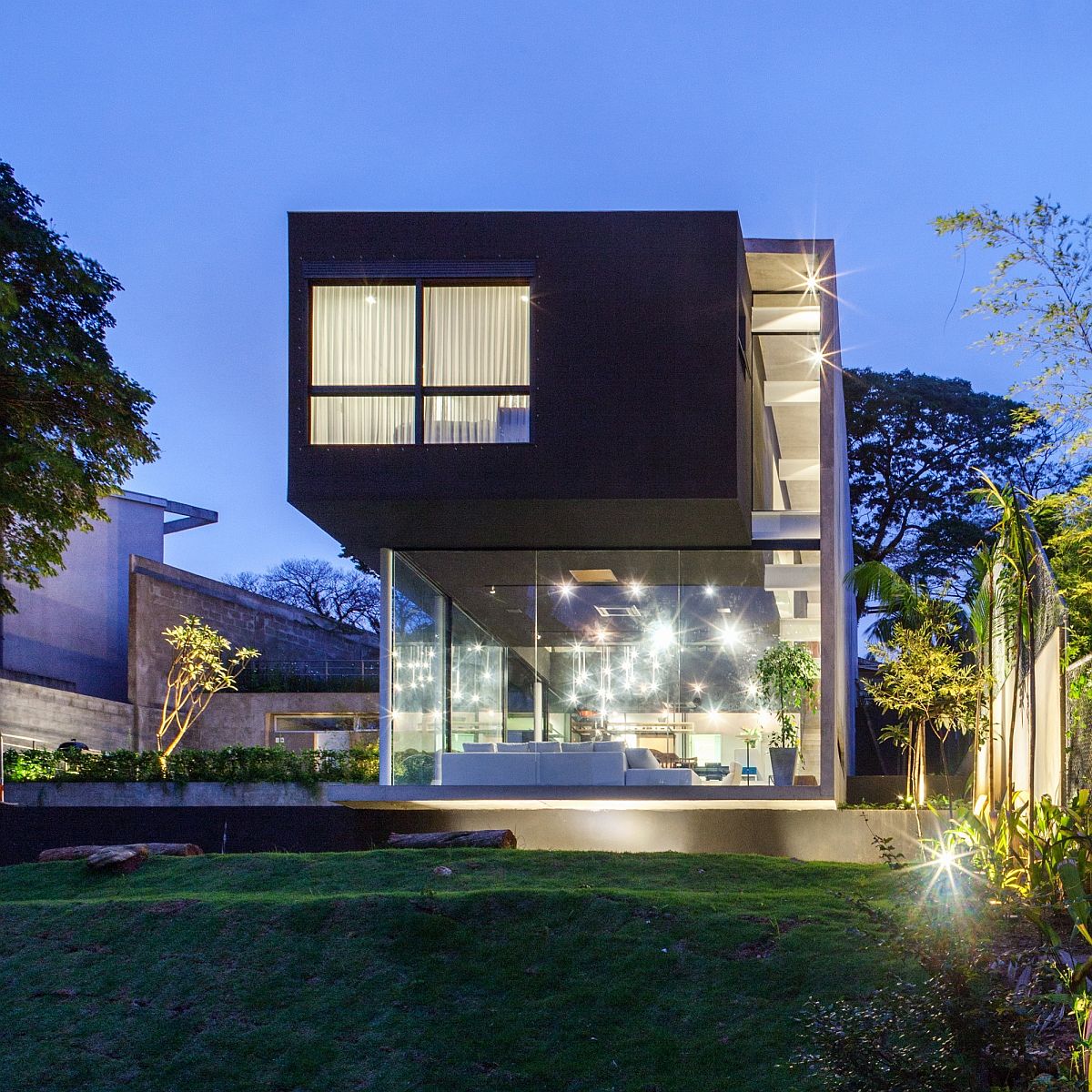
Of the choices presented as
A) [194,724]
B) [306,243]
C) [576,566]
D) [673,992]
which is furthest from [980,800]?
[194,724]

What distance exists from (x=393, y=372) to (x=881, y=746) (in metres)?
17.1

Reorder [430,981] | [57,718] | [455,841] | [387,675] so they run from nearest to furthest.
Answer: [430,981], [455,841], [387,675], [57,718]

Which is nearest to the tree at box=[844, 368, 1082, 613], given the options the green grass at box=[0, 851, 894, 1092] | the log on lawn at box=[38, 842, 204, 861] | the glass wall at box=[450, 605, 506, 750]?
the glass wall at box=[450, 605, 506, 750]

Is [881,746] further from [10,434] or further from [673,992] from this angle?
[673,992]

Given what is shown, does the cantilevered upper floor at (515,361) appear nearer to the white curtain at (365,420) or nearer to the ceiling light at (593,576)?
the white curtain at (365,420)

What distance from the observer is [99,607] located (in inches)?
1187

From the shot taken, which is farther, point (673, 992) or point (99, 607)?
point (99, 607)

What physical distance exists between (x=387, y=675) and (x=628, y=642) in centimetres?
267

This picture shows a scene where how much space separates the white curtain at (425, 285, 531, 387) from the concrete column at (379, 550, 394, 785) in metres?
2.88

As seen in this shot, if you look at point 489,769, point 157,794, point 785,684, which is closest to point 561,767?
point 489,769

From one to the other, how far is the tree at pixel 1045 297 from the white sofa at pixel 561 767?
564cm

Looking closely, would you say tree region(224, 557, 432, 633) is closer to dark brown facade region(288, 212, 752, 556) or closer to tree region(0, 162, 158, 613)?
tree region(0, 162, 158, 613)

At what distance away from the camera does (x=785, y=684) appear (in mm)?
14789

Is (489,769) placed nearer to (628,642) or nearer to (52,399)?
(628,642)
